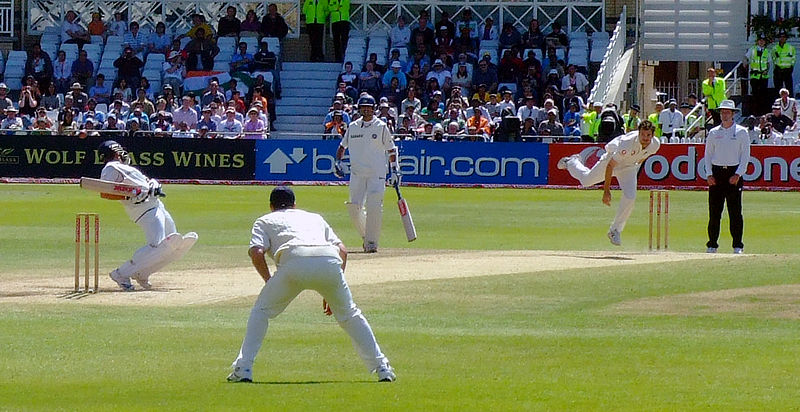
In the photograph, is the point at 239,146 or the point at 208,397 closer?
the point at 208,397

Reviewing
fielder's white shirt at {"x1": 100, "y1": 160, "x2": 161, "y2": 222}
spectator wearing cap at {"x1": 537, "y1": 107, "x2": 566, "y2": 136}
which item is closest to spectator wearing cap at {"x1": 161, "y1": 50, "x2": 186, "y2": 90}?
spectator wearing cap at {"x1": 537, "y1": 107, "x2": 566, "y2": 136}

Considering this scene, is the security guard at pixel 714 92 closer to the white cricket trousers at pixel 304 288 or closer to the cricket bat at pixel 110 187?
the cricket bat at pixel 110 187

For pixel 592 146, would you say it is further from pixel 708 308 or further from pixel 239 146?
pixel 708 308

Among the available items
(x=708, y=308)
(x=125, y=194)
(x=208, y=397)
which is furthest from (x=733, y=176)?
(x=208, y=397)

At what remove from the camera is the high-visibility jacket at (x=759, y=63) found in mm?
36906

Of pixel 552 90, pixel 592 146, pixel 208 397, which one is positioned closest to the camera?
pixel 208 397

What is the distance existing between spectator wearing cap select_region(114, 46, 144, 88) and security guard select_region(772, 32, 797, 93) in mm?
15923

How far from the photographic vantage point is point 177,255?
14867mm

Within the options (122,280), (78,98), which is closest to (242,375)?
(122,280)

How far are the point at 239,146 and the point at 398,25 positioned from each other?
302 inches

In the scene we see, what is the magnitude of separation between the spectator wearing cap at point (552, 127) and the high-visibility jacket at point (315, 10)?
927 centimetres

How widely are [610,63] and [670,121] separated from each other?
4303mm

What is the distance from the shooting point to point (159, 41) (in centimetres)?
4031

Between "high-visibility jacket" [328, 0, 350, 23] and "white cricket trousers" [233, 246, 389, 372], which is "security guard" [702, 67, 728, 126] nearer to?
"high-visibility jacket" [328, 0, 350, 23]
